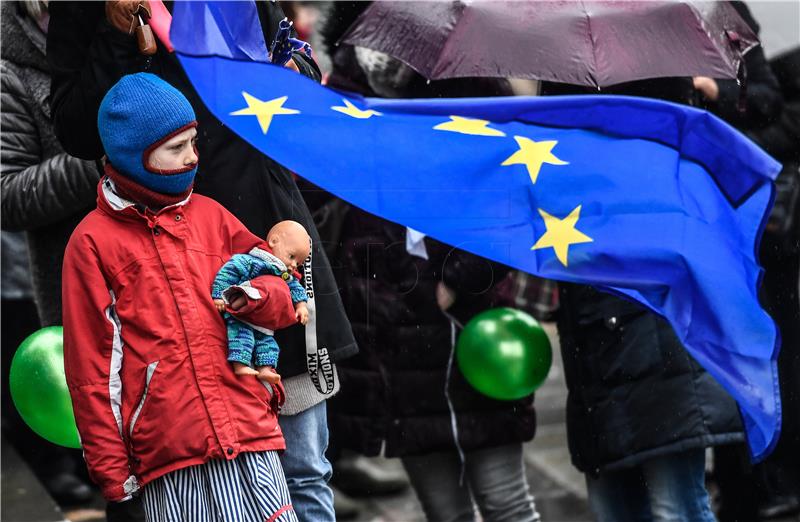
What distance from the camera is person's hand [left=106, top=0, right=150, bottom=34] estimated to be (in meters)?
3.30

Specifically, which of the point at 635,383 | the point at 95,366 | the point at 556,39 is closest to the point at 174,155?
the point at 95,366

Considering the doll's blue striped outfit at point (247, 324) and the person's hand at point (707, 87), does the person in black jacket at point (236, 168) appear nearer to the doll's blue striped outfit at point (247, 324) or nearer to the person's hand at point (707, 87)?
the doll's blue striped outfit at point (247, 324)

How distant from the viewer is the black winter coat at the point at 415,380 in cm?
441

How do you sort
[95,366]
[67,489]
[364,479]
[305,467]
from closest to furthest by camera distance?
[95,366] < [305,467] < [67,489] < [364,479]

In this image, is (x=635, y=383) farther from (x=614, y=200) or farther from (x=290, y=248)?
(x=290, y=248)

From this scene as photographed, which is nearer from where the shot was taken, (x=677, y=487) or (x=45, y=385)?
(x=45, y=385)

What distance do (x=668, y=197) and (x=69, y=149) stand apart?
5.90 ft

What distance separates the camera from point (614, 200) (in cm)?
404

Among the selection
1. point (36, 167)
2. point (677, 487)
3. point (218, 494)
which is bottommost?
point (677, 487)

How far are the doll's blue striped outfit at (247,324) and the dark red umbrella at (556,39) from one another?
3.49 feet

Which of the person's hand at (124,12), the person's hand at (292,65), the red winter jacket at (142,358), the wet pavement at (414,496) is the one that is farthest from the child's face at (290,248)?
the wet pavement at (414,496)

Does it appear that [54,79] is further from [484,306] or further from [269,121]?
[484,306]

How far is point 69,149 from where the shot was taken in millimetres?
3412

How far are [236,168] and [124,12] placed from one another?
0.49 meters
